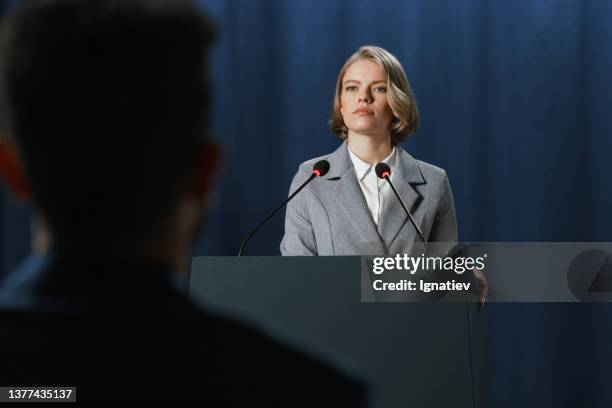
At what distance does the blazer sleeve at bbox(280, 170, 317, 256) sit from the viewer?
2.10m

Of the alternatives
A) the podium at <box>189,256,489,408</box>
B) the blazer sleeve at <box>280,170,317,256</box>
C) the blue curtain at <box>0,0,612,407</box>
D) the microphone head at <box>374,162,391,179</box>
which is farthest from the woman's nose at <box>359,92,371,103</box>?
the blue curtain at <box>0,0,612,407</box>

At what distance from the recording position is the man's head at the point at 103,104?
36 cm

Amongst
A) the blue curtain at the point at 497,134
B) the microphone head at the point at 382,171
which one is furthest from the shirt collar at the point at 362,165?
the blue curtain at the point at 497,134

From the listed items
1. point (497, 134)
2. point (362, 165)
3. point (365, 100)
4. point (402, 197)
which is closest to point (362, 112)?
point (365, 100)

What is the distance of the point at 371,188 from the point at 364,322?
29.4 inches

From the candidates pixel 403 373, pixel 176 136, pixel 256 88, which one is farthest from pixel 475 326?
pixel 256 88

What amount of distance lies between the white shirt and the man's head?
5.83 ft

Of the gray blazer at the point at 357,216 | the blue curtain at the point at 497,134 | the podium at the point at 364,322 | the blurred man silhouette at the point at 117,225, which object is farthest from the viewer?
the blue curtain at the point at 497,134

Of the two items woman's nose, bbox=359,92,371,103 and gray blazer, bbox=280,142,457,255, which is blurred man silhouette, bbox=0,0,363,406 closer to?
gray blazer, bbox=280,142,457,255

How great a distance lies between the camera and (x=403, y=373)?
4.84ft

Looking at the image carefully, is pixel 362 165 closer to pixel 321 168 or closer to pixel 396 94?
pixel 396 94

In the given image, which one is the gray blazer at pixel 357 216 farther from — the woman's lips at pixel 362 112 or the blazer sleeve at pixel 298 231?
the woman's lips at pixel 362 112

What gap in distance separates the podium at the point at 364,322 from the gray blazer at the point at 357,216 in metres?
0.52

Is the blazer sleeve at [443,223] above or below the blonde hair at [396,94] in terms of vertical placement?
below
